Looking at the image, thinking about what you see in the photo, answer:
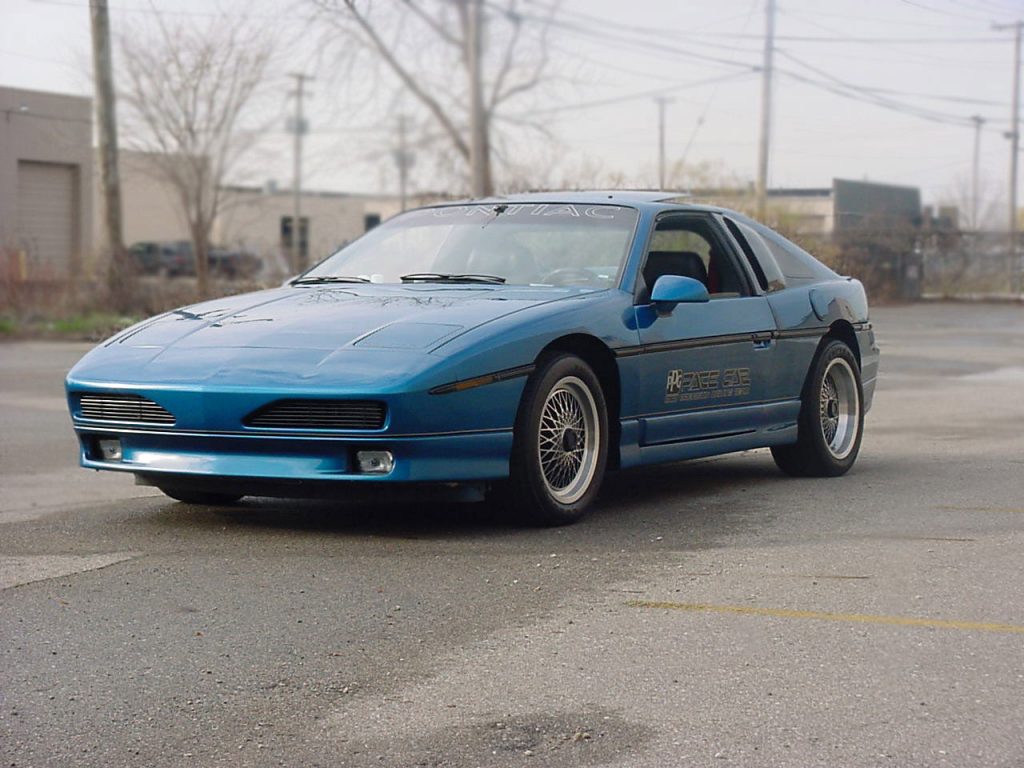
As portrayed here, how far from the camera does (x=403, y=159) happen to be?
22938 mm

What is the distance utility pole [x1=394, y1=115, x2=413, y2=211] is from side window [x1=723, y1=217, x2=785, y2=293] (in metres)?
12.9

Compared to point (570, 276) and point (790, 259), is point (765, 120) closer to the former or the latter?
point (790, 259)

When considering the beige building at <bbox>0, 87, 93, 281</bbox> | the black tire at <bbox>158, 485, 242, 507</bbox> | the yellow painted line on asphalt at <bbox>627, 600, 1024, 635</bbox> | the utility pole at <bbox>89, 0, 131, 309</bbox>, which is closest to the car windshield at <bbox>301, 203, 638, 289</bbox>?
the black tire at <bbox>158, 485, 242, 507</bbox>

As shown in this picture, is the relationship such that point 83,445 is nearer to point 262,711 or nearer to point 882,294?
point 262,711

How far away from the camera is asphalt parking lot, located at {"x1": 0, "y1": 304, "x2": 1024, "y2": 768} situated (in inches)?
149

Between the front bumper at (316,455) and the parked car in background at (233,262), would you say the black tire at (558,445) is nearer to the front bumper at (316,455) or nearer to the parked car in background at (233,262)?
the front bumper at (316,455)

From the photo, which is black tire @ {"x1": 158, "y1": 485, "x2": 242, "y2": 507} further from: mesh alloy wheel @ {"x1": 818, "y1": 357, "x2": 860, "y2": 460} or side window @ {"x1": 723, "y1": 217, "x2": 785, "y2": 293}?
mesh alloy wheel @ {"x1": 818, "y1": 357, "x2": 860, "y2": 460}

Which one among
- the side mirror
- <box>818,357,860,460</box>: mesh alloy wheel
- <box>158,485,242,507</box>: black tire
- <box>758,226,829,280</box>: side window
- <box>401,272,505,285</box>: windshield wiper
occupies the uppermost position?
<box>758,226,829,280</box>: side window

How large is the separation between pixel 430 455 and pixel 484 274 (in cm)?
152

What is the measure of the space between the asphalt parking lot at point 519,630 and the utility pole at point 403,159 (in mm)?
13585

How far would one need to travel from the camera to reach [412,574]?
5.66m

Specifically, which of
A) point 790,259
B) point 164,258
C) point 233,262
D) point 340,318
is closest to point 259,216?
point 164,258

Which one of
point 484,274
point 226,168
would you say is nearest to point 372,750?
point 484,274

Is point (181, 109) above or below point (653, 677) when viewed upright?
above
